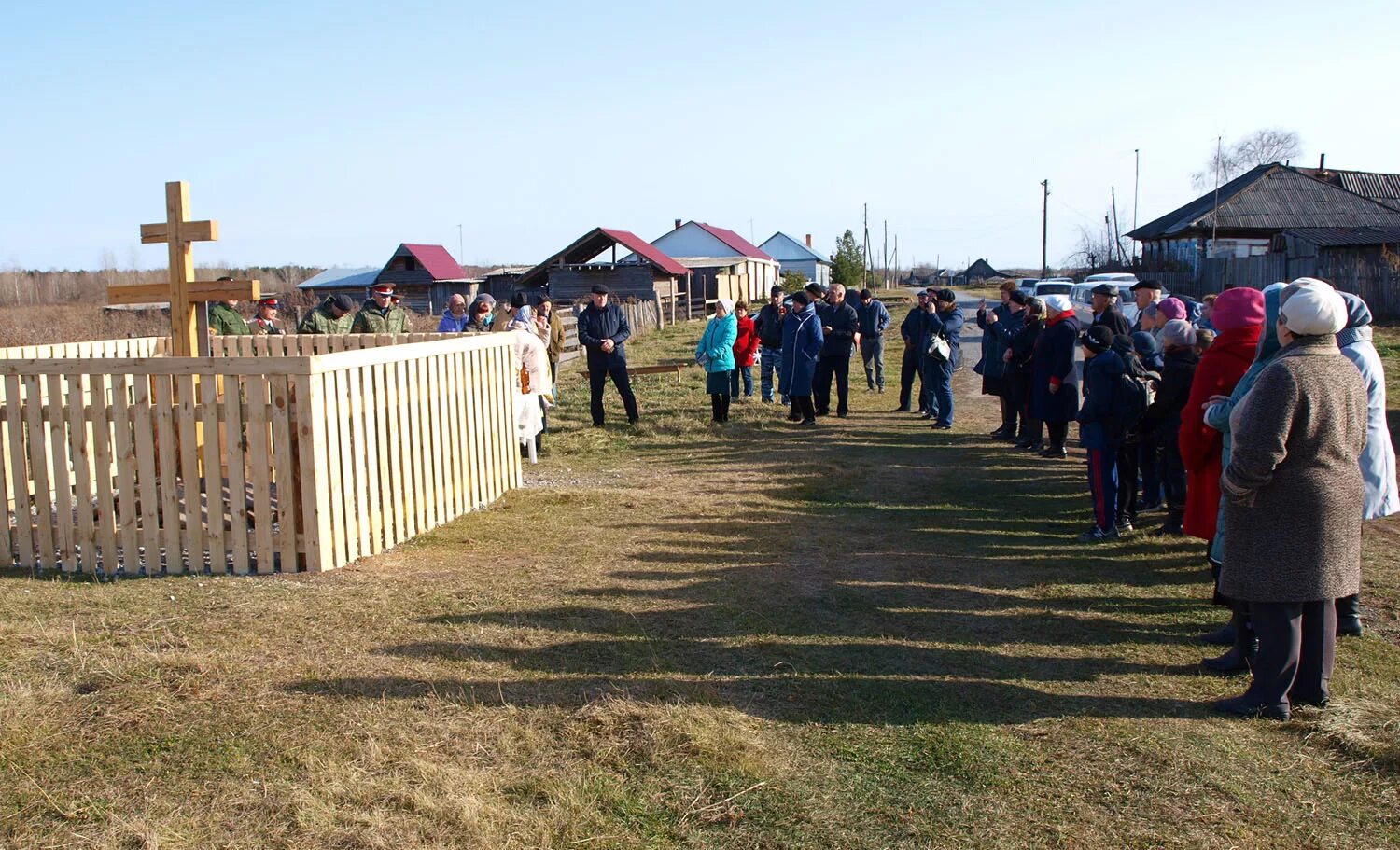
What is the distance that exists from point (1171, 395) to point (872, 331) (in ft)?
31.7

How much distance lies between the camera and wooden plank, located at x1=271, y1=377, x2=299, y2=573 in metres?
6.20

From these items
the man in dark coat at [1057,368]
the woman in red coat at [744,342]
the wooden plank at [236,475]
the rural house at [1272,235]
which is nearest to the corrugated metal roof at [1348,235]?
the rural house at [1272,235]

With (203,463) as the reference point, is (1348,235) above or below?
above

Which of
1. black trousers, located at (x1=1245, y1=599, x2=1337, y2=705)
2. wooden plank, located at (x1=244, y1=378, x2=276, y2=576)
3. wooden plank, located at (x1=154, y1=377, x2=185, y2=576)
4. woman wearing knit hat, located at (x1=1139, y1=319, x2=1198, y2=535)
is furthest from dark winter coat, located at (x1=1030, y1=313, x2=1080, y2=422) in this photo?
wooden plank, located at (x1=154, y1=377, x2=185, y2=576)

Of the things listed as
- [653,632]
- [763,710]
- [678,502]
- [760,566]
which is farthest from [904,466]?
[763,710]

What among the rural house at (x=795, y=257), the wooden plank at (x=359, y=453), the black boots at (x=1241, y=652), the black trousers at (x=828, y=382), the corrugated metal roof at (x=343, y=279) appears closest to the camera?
the black boots at (x=1241, y=652)

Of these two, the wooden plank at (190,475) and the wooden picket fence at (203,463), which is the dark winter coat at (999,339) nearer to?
the wooden picket fence at (203,463)

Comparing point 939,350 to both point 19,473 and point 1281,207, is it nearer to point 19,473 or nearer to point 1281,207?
point 19,473

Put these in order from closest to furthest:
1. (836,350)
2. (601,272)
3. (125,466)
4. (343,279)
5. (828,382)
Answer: (125,466)
(836,350)
(828,382)
(601,272)
(343,279)

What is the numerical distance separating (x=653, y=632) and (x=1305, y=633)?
9.31 ft

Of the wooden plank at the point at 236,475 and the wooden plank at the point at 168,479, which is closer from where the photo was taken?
the wooden plank at the point at 236,475

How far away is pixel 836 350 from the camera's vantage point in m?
14.6

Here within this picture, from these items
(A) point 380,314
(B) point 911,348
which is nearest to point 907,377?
(B) point 911,348

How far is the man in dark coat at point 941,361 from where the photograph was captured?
44.0 feet
